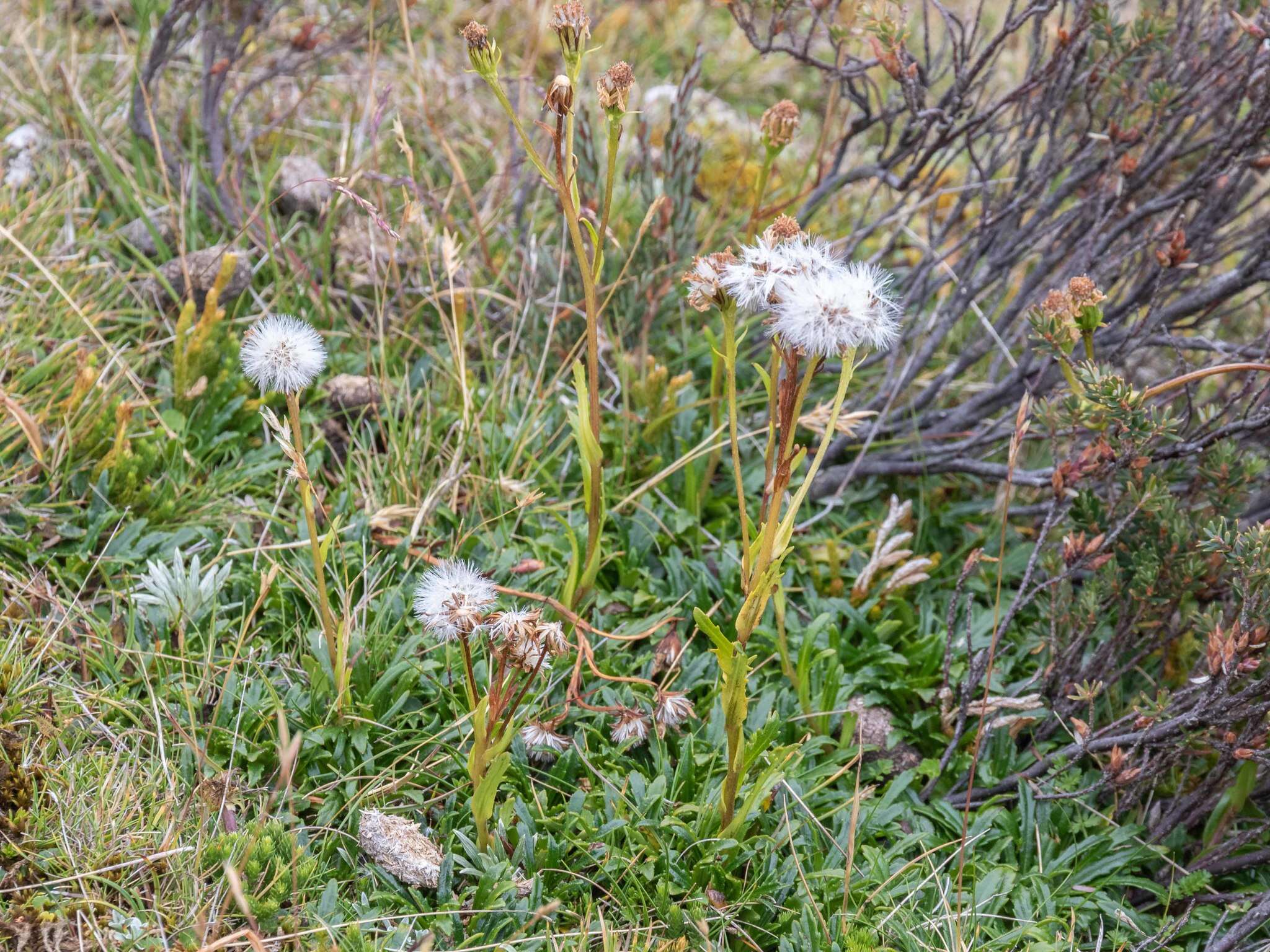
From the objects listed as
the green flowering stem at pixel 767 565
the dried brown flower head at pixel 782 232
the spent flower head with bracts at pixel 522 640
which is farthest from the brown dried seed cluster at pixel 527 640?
the dried brown flower head at pixel 782 232

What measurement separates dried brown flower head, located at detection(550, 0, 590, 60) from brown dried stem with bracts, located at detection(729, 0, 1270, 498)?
1.13m

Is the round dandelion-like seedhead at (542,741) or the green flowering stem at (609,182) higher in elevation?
the green flowering stem at (609,182)

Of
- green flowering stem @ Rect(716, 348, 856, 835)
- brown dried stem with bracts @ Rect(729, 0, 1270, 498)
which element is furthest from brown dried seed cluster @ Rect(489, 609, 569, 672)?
brown dried stem with bracts @ Rect(729, 0, 1270, 498)

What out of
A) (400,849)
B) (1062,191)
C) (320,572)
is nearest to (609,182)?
(320,572)

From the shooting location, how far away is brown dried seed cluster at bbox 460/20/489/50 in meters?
1.65

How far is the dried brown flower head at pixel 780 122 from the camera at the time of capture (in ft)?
7.73

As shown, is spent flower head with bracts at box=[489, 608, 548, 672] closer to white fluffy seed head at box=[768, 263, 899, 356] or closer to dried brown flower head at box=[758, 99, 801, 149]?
white fluffy seed head at box=[768, 263, 899, 356]

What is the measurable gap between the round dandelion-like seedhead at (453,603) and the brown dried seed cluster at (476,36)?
0.90 meters

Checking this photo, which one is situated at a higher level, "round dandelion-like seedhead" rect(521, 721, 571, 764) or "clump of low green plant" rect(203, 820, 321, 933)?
"round dandelion-like seedhead" rect(521, 721, 571, 764)

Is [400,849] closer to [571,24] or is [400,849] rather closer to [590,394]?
[590,394]

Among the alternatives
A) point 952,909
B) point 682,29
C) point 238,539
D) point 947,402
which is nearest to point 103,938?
point 238,539

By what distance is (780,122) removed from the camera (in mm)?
2357

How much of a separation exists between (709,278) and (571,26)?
48cm

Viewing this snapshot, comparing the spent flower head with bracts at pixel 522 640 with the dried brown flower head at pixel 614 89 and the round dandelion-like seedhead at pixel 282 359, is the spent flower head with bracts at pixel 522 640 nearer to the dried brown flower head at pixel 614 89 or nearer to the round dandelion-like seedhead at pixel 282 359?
the round dandelion-like seedhead at pixel 282 359
